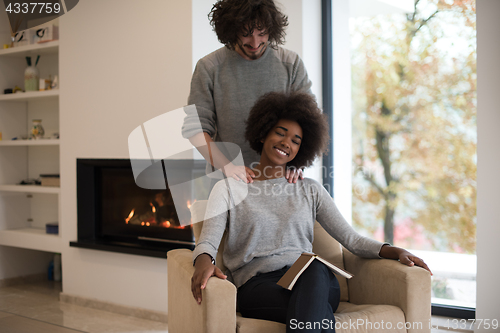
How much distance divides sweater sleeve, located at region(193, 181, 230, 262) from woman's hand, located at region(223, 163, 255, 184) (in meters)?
0.05

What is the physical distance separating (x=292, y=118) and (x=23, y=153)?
2.83m

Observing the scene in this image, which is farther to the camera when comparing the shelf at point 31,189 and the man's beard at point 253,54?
the shelf at point 31,189

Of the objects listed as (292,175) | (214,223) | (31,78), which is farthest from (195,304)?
(31,78)

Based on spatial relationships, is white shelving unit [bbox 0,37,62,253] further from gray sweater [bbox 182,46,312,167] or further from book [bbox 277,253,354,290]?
book [bbox 277,253,354,290]

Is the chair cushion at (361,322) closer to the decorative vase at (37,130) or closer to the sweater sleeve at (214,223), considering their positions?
the sweater sleeve at (214,223)

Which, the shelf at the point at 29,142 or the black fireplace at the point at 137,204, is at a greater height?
the shelf at the point at 29,142

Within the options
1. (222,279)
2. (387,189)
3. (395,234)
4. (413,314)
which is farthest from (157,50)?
(395,234)

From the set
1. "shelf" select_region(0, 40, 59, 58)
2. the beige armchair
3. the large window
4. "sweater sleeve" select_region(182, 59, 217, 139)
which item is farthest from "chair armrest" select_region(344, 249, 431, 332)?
"shelf" select_region(0, 40, 59, 58)

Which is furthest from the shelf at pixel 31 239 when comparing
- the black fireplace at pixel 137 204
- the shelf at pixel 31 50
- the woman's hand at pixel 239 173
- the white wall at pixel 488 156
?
the white wall at pixel 488 156

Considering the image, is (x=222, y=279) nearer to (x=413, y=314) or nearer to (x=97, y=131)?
(x=413, y=314)

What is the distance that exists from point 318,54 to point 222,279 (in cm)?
197

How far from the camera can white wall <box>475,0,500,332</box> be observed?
205 cm

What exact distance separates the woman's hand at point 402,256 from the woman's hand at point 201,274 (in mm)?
637

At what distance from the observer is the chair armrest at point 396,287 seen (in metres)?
1.39
